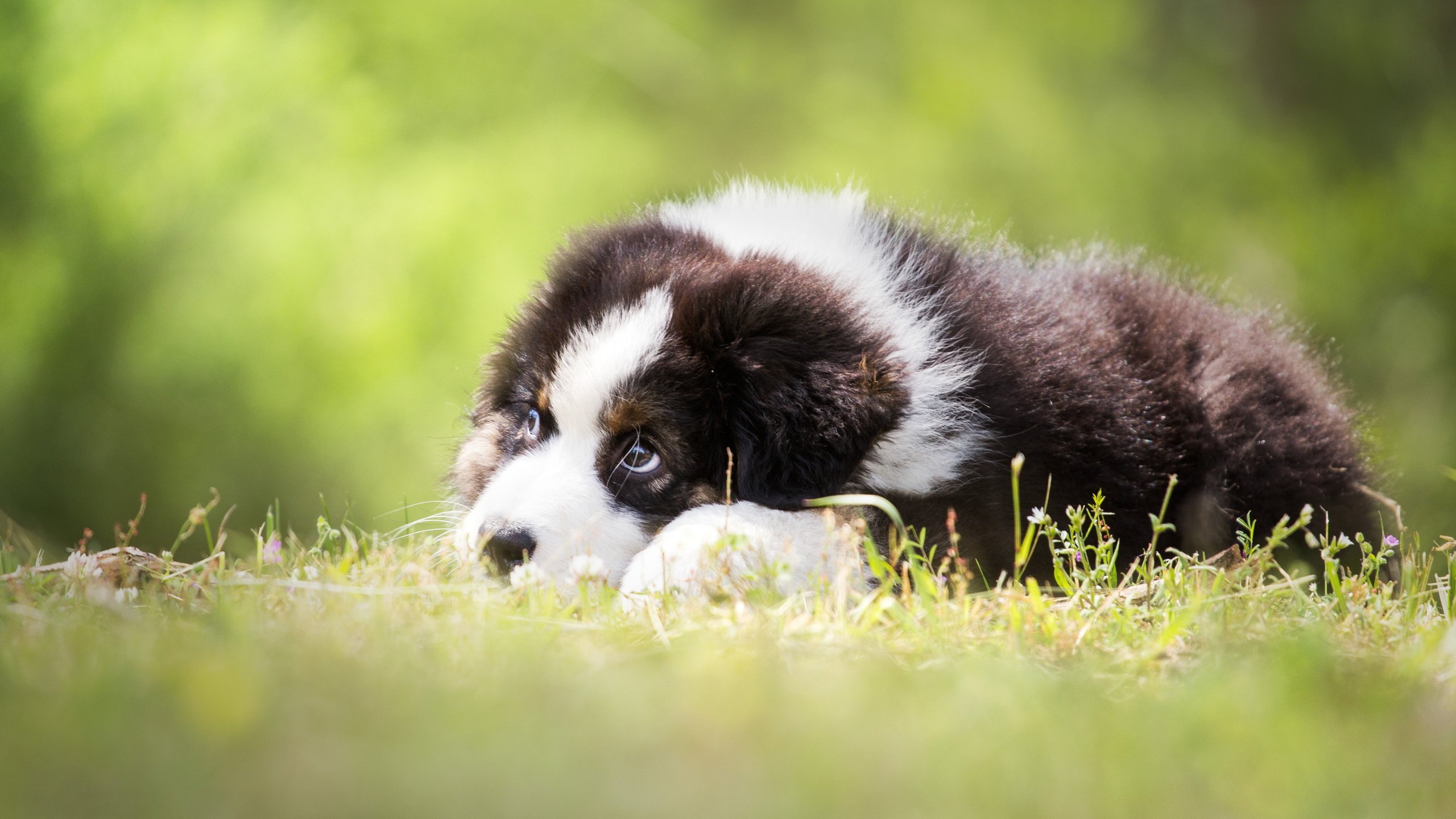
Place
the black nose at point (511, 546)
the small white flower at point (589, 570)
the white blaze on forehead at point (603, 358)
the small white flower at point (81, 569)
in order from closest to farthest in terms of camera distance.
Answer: the small white flower at point (589, 570) → the small white flower at point (81, 569) → the black nose at point (511, 546) → the white blaze on forehead at point (603, 358)

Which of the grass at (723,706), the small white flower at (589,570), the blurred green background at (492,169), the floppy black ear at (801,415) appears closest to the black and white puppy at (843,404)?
the floppy black ear at (801,415)

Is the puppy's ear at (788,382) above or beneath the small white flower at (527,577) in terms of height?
above

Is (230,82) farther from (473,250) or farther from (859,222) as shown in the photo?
(859,222)

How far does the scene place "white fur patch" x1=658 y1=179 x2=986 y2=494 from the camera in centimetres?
340

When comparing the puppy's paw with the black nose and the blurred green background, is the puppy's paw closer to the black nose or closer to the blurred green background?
the black nose

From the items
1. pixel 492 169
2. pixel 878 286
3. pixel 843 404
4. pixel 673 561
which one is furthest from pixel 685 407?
pixel 492 169

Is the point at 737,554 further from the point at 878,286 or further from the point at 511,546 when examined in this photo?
the point at 878,286

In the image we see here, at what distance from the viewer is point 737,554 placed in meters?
3.04

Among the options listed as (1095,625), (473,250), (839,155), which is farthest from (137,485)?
(1095,625)

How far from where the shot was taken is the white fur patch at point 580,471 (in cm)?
324

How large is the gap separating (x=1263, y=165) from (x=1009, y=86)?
2.08m

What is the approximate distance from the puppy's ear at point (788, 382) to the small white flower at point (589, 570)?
2.05 feet

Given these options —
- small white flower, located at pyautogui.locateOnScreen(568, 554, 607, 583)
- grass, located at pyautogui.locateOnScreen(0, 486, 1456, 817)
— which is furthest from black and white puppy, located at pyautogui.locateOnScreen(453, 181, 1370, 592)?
grass, located at pyautogui.locateOnScreen(0, 486, 1456, 817)

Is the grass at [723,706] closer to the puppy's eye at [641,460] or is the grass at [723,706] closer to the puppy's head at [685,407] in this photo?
the puppy's head at [685,407]
